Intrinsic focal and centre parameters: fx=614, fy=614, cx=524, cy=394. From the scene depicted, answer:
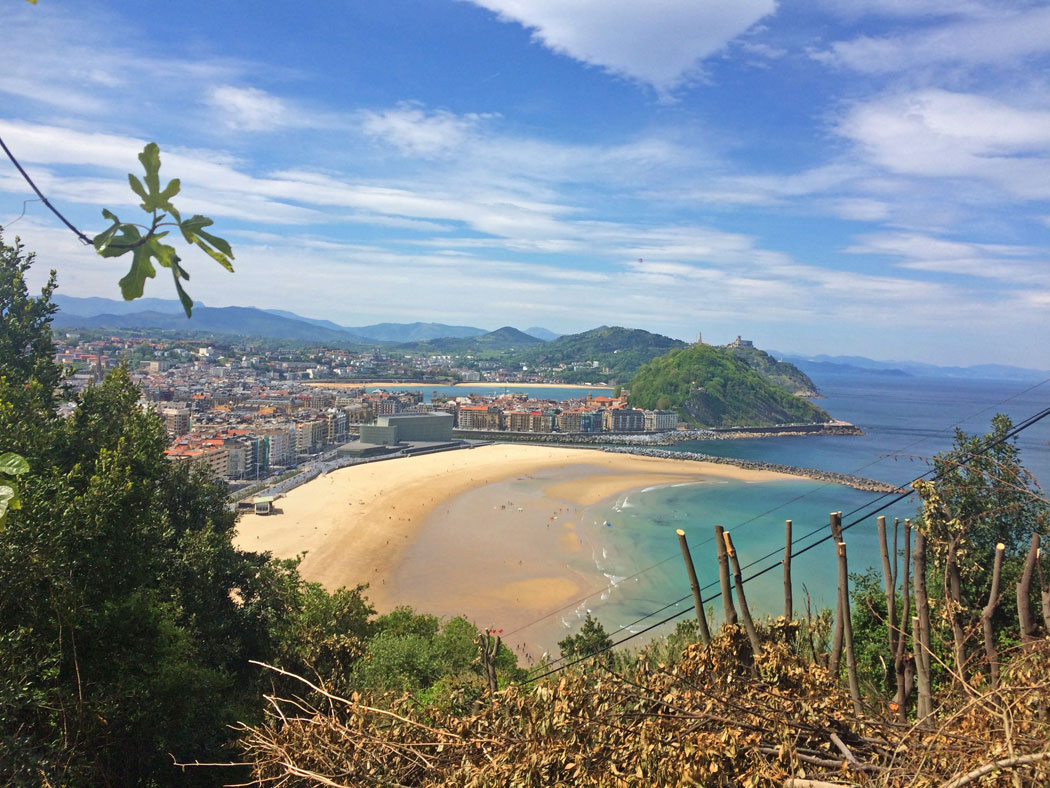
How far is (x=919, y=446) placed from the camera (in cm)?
4288

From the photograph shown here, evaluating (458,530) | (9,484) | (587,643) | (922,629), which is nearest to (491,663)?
(922,629)

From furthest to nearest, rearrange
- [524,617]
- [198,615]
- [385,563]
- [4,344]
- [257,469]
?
[257,469], [385,563], [524,617], [4,344], [198,615]

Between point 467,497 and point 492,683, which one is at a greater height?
point 492,683

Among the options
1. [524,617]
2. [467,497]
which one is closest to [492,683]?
[524,617]

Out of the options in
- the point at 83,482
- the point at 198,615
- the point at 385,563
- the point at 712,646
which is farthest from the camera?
the point at 385,563

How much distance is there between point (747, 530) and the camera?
22984mm

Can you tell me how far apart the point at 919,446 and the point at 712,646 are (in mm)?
48328

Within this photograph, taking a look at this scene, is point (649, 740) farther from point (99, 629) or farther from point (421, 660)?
point (421, 660)

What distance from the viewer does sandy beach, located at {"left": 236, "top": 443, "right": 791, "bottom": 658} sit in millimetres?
16422

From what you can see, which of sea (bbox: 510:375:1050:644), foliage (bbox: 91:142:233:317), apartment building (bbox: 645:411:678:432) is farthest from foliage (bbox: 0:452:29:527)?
apartment building (bbox: 645:411:678:432)

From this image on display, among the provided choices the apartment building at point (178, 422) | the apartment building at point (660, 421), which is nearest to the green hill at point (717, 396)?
the apartment building at point (660, 421)

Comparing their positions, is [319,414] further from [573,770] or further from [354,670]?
[573,770]

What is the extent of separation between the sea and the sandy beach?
40.1 inches

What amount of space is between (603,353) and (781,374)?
4784 centimetres
